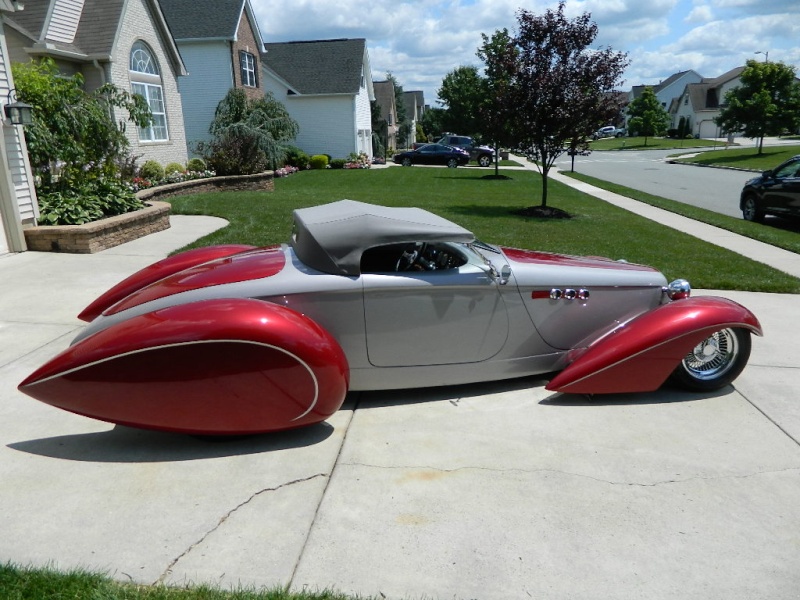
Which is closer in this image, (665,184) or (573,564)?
(573,564)

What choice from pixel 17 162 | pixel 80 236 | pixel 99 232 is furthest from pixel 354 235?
pixel 17 162

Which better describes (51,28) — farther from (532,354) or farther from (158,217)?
(532,354)

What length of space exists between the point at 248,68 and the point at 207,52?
215 centimetres

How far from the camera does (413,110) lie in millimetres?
83688

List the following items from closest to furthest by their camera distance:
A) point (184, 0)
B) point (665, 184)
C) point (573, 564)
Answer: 1. point (573, 564)
2. point (665, 184)
3. point (184, 0)

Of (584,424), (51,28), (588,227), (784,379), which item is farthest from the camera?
(51,28)

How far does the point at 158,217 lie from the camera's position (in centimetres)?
1035

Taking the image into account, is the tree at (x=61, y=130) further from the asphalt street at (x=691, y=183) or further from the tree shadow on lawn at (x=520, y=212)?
Answer: the asphalt street at (x=691, y=183)

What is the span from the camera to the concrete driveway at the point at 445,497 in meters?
2.55

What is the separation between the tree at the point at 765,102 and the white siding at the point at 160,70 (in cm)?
3391

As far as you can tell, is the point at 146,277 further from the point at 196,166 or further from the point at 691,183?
the point at 691,183

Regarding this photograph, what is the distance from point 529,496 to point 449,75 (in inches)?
1954

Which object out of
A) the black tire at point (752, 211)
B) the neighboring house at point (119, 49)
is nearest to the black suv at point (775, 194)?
the black tire at point (752, 211)

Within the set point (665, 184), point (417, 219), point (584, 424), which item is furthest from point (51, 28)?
point (665, 184)
